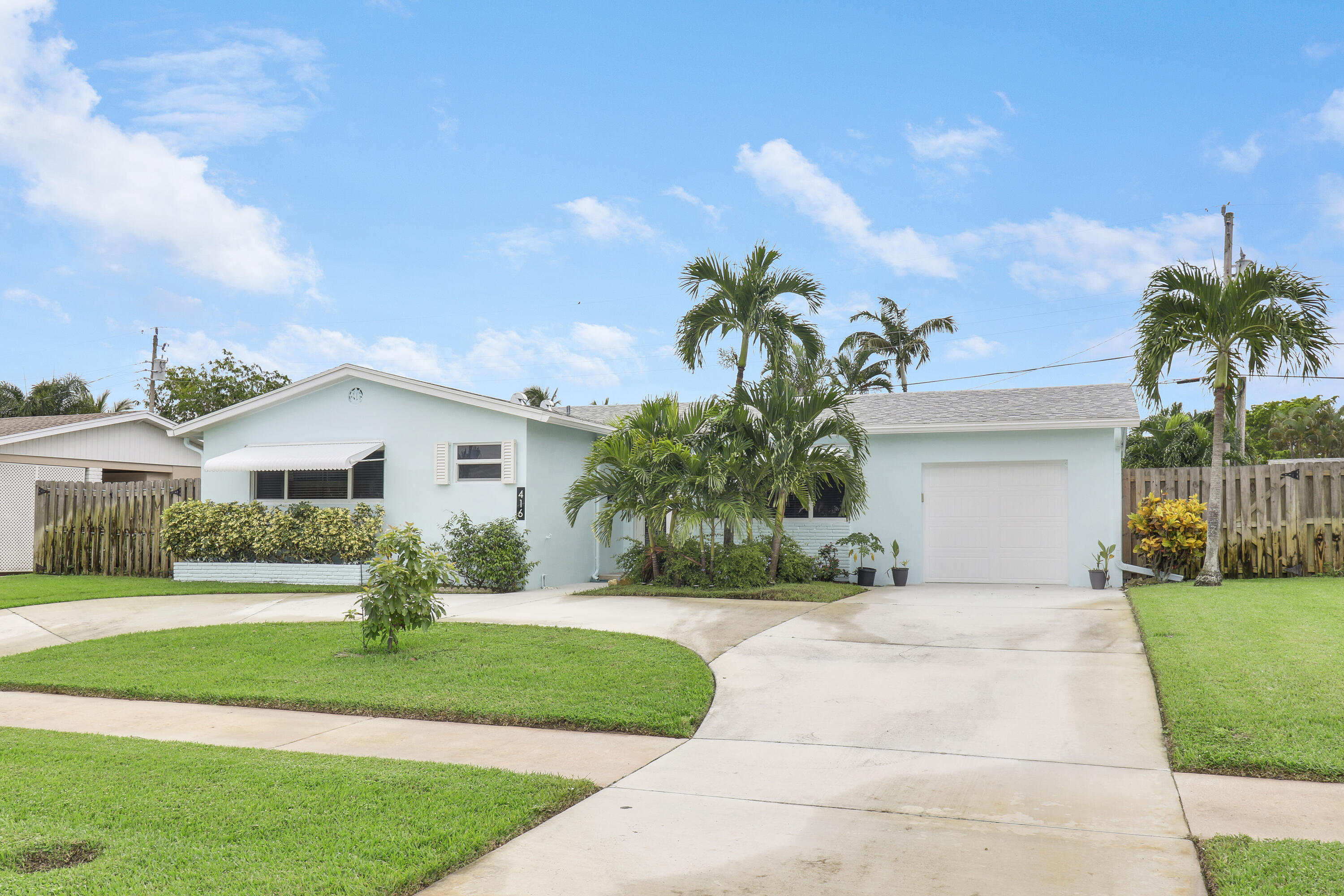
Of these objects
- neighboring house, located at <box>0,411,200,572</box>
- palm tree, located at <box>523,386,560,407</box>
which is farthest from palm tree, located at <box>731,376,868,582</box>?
palm tree, located at <box>523,386,560,407</box>

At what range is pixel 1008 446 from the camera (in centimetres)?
1428

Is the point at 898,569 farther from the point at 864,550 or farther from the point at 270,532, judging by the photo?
the point at 270,532

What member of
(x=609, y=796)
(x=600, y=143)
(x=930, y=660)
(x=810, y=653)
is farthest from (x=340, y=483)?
(x=609, y=796)

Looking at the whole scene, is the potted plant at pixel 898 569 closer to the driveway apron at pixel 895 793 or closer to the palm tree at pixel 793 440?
the palm tree at pixel 793 440

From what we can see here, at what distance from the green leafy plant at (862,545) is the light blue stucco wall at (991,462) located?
181 millimetres

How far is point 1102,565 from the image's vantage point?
45.0ft

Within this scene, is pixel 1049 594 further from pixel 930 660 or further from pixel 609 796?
pixel 609 796

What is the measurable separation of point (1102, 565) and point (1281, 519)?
2.60m

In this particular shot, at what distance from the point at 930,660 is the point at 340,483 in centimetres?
1138

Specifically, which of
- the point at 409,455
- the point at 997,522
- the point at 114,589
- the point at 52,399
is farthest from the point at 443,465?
the point at 52,399

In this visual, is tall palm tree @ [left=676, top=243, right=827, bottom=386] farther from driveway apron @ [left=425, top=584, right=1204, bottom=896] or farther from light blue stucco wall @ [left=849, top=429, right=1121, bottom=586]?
driveway apron @ [left=425, top=584, right=1204, bottom=896]

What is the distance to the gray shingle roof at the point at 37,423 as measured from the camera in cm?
1908

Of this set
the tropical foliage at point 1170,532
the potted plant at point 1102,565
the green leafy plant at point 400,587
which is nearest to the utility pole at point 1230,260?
the tropical foliage at point 1170,532

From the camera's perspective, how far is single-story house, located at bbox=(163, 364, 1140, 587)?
14023 mm
